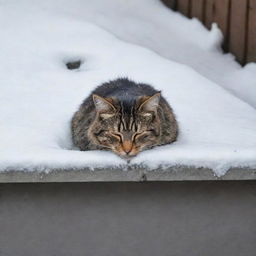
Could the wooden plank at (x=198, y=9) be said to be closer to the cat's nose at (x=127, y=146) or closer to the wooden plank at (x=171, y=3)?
the wooden plank at (x=171, y=3)

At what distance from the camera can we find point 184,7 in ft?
21.7

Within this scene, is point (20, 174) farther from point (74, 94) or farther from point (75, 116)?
point (74, 94)

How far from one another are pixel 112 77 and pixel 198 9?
5.32ft

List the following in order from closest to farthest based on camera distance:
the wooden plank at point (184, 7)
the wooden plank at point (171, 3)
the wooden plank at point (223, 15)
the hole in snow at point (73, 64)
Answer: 1. the hole in snow at point (73, 64)
2. the wooden plank at point (223, 15)
3. the wooden plank at point (184, 7)
4. the wooden plank at point (171, 3)

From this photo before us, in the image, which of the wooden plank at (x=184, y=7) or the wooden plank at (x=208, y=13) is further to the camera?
the wooden plank at (x=184, y=7)

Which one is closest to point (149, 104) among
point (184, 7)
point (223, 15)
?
point (223, 15)

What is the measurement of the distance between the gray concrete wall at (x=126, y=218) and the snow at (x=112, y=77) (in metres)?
0.20

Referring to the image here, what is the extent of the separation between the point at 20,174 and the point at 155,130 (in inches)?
30.4

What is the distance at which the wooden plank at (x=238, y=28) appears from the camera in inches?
226

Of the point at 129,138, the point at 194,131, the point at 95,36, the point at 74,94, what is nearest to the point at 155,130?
the point at 129,138

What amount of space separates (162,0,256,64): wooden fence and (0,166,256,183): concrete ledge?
7.15ft

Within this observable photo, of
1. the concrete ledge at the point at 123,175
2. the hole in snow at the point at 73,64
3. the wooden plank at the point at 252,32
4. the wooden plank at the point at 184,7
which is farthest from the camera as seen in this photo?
the wooden plank at the point at 184,7

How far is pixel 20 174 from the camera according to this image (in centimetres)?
360

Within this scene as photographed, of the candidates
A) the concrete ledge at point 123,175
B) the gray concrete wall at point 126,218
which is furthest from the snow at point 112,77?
the gray concrete wall at point 126,218
